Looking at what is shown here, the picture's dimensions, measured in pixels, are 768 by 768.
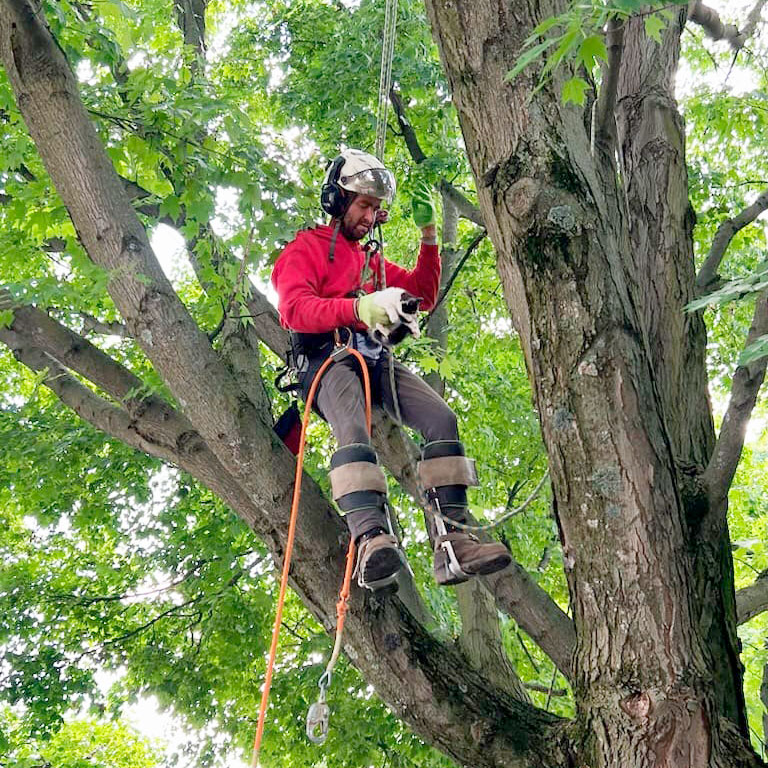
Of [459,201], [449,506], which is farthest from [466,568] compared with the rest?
[459,201]

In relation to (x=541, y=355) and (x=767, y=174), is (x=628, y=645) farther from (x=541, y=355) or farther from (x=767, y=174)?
(x=767, y=174)

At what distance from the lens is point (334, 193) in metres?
3.78

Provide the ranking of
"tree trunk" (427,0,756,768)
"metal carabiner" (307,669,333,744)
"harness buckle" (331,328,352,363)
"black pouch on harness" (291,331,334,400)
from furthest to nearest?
"black pouch on harness" (291,331,334,400) < "harness buckle" (331,328,352,363) < "metal carabiner" (307,669,333,744) < "tree trunk" (427,0,756,768)

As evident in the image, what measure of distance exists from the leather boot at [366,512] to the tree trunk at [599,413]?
0.60 meters

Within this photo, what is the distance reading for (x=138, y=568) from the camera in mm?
6664

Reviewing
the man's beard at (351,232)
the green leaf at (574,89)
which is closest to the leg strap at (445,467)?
the man's beard at (351,232)

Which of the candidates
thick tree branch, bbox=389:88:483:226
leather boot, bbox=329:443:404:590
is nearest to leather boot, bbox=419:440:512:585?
leather boot, bbox=329:443:404:590

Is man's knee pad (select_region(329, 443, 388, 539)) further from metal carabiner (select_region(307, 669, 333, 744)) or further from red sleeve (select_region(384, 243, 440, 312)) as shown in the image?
red sleeve (select_region(384, 243, 440, 312))

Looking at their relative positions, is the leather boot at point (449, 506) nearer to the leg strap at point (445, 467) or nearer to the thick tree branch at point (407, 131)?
the leg strap at point (445, 467)

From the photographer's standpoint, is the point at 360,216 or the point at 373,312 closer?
the point at 373,312

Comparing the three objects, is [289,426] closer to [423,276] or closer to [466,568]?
[423,276]

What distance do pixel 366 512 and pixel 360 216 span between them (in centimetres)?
136

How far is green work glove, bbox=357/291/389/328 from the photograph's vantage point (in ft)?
10.5

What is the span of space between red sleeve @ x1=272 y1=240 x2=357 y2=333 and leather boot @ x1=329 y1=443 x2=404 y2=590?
488mm
